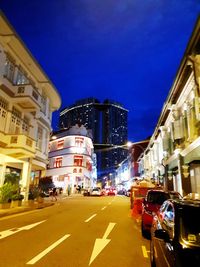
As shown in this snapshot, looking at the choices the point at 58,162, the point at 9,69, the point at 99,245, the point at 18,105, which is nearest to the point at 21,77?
the point at 9,69

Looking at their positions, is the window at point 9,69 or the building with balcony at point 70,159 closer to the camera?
the window at point 9,69

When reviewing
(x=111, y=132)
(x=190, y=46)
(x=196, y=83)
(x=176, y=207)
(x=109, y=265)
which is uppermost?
(x=111, y=132)

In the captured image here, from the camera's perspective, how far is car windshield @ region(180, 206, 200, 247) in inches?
149

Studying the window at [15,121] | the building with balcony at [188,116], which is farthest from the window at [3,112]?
the building with balcony at [188,116]

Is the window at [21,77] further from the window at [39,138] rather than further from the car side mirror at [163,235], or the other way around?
the car side mirror at [163,235]

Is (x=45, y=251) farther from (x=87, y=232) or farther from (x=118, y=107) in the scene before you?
(x=118, y=107)

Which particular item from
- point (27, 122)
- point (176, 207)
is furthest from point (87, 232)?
point (27, 122)

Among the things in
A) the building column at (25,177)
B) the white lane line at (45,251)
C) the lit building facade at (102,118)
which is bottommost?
the white lane line at (45,251)

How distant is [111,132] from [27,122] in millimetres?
102592

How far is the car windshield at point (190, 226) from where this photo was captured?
149 inches

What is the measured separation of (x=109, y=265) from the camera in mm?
6051

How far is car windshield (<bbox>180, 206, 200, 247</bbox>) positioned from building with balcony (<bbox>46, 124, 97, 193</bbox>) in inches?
2436

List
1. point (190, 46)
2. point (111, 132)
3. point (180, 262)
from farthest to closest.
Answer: point (111, 132) → point (190, 46) → point (180, 262)

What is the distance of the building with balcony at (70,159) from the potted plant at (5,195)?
1756 inches
